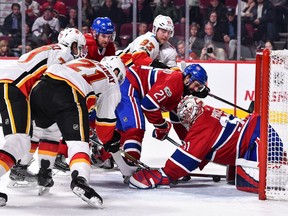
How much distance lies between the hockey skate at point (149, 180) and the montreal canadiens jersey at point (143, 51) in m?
1.06

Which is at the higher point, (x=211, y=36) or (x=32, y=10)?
(x=32, y=10)

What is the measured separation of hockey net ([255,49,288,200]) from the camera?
440cm

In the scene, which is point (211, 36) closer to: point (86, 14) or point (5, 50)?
point (86, 14)

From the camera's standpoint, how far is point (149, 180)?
4.73 m

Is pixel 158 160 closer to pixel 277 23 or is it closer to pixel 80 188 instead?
pixel 80 188

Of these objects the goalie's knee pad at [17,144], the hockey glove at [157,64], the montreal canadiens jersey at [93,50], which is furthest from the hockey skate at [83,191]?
the hockey glove at [157,64]

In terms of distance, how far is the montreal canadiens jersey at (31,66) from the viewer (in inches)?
174

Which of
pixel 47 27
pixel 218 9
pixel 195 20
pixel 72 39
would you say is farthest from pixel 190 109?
pixel 47 27

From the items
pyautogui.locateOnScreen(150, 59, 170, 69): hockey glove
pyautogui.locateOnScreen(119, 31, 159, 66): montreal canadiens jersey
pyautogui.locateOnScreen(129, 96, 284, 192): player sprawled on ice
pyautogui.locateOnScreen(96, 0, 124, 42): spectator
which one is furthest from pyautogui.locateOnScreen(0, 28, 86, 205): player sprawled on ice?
pyautogui.locateOnScreen(96, 0, 124, 42): spectator

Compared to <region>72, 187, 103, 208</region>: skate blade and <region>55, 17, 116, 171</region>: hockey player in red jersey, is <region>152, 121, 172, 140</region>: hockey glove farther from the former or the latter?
<region>72, 187, 103, 208</region>: skate blade

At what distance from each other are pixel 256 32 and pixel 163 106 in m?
3.52

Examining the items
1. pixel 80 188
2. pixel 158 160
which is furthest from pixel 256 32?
pixel 80 188

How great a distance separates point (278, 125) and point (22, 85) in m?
1.36

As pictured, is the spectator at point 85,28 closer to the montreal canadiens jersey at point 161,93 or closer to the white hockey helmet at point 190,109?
the montreal canadiens jersey at point 161,93
